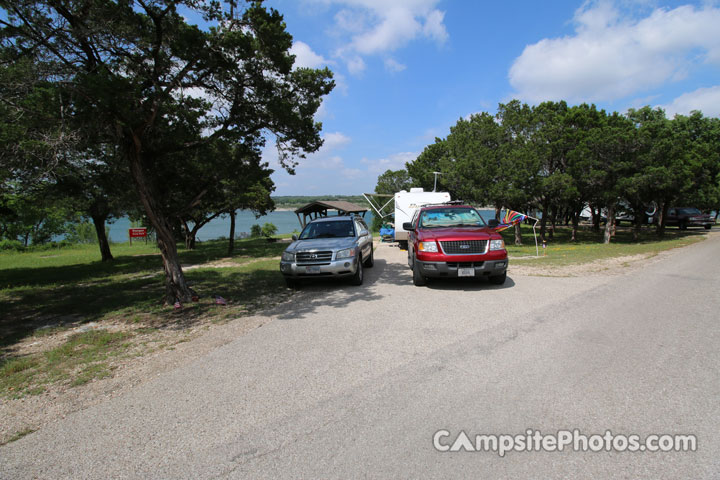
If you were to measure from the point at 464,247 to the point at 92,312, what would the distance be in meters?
8.27

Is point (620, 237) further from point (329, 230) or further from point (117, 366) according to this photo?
point (117, 366)

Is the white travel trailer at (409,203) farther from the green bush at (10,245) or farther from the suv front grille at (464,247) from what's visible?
the green bush at (10,245)

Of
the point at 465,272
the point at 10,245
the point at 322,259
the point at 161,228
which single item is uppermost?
the point at 161,228

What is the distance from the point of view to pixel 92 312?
7645 mm

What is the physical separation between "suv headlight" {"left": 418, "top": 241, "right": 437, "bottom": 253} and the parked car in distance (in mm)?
33898

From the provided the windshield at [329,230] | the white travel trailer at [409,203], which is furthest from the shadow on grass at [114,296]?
the white travel trailer at [409,203]

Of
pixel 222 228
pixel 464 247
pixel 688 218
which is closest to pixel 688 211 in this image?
pixel 688 218

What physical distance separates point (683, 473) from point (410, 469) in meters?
1.75

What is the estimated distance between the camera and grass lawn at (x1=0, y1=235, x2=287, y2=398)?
4.51 meters

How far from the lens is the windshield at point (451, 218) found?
922cm

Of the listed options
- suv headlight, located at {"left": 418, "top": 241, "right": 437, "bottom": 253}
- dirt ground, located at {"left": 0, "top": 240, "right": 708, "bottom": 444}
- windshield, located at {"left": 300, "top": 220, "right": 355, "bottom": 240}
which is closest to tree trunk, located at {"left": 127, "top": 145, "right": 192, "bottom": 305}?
dirt ground, located at {"left": 0, "top": 240, "right": 708, "bottom": 444}

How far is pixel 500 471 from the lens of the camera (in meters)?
2.38

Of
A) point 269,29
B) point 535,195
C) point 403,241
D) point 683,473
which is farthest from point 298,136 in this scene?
point 535,195

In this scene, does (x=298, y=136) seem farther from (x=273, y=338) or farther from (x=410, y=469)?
(x=410, y=469)
